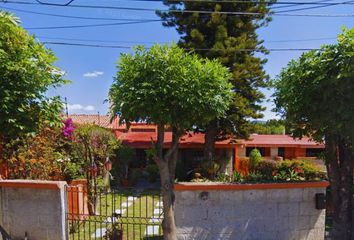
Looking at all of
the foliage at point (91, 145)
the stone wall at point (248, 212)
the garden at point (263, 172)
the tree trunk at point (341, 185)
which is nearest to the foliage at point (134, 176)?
the garden at point (263, 172)

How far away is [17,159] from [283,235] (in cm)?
552

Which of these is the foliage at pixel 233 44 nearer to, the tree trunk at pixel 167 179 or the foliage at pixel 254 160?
the foliage at pixel 254 160

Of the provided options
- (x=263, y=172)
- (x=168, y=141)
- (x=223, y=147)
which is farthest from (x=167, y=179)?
(x=223, y=147)

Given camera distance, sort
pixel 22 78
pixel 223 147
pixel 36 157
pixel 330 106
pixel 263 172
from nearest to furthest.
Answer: pixel 22 78, pixel 330 106, pixel 36 157, pixel 263 172, pixel 223 147

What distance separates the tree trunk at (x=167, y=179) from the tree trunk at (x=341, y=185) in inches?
115

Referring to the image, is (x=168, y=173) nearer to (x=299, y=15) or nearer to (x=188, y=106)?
(x=188, y=106)

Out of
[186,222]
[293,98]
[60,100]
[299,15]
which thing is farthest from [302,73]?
[299,15]

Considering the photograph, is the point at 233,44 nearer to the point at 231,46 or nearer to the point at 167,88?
the point at 231,46

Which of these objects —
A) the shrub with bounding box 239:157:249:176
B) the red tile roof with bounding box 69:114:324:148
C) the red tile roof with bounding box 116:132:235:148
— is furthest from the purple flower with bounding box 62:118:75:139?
the shrub with bounding box 239:157:249:176

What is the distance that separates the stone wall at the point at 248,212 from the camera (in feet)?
18.3

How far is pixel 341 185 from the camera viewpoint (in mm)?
6188

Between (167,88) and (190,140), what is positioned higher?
(167,88)

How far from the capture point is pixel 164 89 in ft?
14.9

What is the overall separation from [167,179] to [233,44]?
11.7 meters
